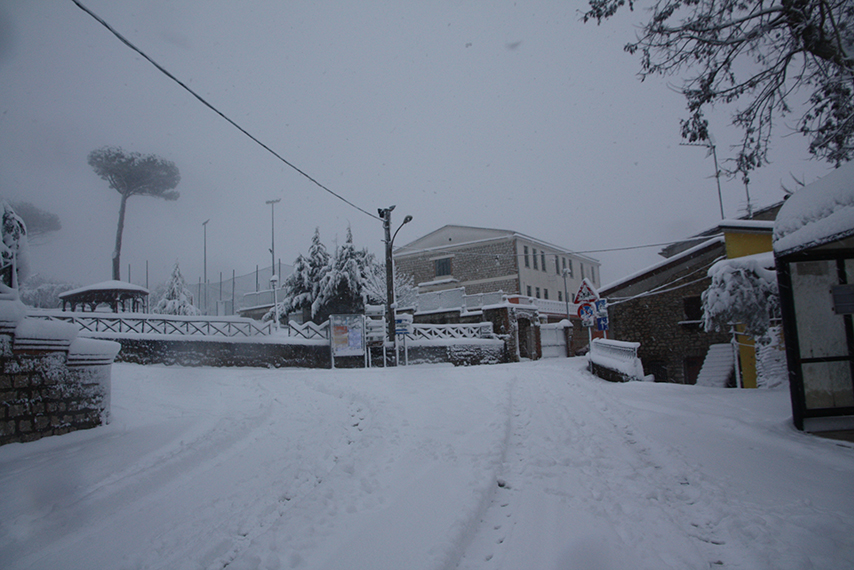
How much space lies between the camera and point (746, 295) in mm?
11172

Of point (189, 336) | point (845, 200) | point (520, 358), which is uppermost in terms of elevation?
point (845, 200)

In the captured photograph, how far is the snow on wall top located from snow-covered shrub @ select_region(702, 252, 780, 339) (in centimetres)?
494

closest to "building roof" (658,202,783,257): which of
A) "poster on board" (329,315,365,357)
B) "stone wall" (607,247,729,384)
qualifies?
"stone wall" (607,247,729,384)

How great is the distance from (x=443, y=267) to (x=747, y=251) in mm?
25999

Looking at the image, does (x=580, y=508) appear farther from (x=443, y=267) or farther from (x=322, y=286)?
(x=443, y=267)

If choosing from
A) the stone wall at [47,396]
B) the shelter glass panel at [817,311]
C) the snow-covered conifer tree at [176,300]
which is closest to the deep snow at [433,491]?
the stone wall at [47,396]

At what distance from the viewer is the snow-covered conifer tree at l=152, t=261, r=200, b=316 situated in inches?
756

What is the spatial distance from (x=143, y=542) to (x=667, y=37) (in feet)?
34.1

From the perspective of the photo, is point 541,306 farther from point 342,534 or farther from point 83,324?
point 342,534

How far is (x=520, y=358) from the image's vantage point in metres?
28.9

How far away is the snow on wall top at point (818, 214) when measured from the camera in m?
5.75

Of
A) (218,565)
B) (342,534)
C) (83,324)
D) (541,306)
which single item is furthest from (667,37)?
(541,306)

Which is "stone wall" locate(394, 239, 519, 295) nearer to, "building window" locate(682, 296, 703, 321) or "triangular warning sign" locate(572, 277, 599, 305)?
"building window" locate(682, 296, 703, 321)

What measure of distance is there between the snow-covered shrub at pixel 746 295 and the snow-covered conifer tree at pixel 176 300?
17.5 meters
